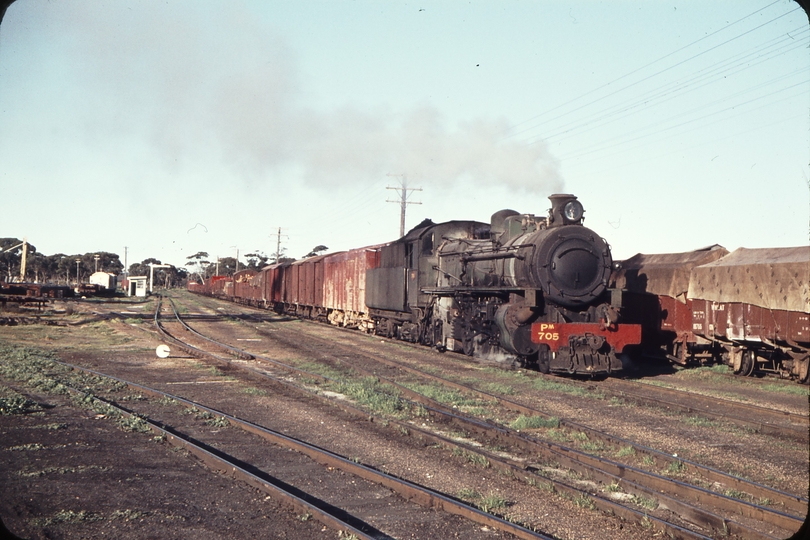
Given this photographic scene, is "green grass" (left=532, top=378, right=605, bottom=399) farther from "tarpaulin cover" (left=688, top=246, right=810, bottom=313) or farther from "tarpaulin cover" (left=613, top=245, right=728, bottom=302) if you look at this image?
"tarpaulin cover" (left=688, top=246, right=810, bottom=313)

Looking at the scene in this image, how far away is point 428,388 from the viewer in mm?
11977

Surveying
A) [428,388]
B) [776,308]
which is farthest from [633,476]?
[776,308]

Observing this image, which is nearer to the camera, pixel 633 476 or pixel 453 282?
pixel 633 476

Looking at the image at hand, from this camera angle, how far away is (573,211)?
47.0ft

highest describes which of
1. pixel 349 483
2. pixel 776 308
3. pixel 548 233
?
pixel 548 233

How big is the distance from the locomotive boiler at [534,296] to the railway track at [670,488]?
5.29 meters

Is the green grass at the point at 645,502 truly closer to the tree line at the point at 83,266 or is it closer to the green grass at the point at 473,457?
the green grass at the point at 473,457

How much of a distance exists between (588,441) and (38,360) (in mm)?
12549

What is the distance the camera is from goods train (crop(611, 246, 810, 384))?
520 inches

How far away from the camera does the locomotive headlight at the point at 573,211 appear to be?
14258 millimetres

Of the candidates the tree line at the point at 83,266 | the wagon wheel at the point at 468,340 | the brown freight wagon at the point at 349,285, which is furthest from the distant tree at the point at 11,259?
the wagon wheel at the point at 468,340

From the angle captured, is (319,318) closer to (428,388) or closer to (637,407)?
(428,388)

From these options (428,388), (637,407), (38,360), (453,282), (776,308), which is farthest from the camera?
(453,282)

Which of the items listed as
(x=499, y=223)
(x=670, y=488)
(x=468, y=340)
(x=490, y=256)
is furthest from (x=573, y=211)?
(x=670, y=488)
